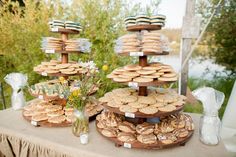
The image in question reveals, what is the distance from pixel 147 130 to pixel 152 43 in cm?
50

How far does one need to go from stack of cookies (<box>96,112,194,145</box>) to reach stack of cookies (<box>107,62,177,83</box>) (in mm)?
297

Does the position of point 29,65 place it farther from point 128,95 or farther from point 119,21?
point 128,95

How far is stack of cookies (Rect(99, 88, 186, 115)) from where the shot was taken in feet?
4.07

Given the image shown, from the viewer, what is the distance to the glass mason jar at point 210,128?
1310 mm

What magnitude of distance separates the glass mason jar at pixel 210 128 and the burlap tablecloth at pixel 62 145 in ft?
0.11

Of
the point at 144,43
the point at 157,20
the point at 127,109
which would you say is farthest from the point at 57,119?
the point at 157,20

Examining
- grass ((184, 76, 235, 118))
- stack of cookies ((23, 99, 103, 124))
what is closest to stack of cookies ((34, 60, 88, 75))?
stack of cookies ((23, 99, 103, 124))

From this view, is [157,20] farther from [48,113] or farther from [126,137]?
[48,113]

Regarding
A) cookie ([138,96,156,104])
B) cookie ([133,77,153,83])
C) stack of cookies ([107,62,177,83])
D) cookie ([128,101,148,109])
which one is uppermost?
stack of cookies ([107,62,177,83])

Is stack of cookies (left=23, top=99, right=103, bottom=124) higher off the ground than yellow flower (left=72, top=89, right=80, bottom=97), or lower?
lower

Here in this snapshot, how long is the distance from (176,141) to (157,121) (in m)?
0.19

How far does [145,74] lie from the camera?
48.8 inches

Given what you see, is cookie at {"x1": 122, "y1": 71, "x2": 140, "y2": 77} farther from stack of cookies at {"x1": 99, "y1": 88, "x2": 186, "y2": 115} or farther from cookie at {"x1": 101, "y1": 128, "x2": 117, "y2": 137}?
cookie at {"x1": 101, "y1": 128, "x2": 117, "y2": 137}

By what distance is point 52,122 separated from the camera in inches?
61.3
